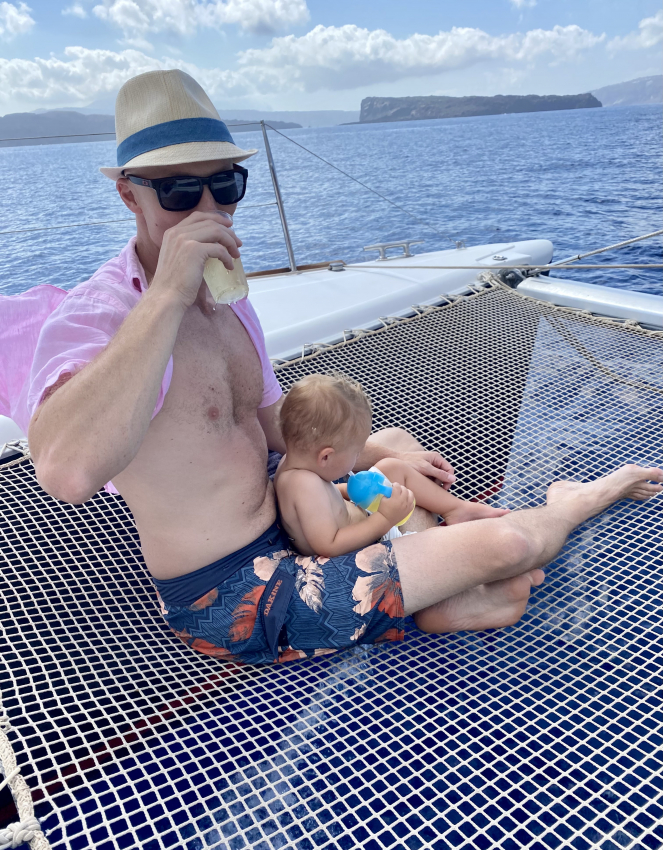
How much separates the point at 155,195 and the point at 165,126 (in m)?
0.13

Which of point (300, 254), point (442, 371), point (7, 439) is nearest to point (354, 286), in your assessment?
point (442, 371)

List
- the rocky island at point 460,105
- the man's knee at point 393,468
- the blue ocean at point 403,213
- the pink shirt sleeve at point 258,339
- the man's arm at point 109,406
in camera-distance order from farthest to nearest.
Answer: the rocky island at point 460,105 < the blue ocean at point 403,213 < the man's knee at point 393,468 < the pink shirt sleeve at point 258,339 < the man's arm at point 109,406

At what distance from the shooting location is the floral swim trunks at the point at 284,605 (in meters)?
1.42

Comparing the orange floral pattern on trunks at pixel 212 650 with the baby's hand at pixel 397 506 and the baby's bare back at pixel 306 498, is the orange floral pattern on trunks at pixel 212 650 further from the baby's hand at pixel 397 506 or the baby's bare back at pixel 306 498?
the baby's hand at pixel 397 506

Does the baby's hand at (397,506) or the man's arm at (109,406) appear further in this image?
the baby's hand at (397,506)

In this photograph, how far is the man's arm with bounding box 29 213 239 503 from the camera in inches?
36.9

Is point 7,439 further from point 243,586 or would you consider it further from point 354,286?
point 354,286

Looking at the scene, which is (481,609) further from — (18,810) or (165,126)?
(165,126)

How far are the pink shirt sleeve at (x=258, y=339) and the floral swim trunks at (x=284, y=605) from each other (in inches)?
18.4

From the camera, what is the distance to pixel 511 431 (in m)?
2.48

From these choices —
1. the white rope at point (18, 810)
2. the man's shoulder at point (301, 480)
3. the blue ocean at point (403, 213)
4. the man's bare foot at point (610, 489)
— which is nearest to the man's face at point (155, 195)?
the man's shoulder at point (301, 480)

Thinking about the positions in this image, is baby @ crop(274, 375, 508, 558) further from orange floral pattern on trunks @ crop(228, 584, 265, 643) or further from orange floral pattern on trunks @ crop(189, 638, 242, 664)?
orange floral pattern on trunks @ crop(189, 638, 242, 664)

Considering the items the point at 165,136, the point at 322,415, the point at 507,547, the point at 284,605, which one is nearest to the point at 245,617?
the point at 284,605

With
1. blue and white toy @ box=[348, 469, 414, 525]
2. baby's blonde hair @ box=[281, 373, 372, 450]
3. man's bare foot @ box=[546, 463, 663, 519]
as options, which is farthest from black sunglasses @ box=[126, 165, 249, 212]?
man's bare foot @ box=[546, 463, 663, 519]
